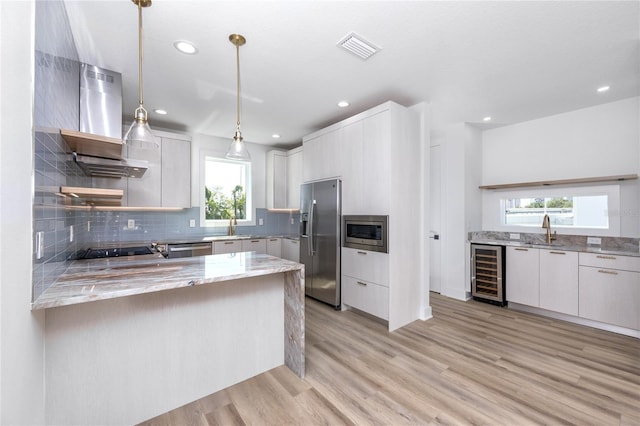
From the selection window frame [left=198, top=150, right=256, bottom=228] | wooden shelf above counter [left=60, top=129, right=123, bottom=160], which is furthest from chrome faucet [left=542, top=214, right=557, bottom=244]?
wooden shelf above counter [left=60, top=129, right=123, bottom=160]

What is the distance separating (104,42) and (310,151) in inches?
101

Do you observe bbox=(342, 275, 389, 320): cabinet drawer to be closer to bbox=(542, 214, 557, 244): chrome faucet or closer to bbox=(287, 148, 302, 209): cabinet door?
bbox=(287, 148, 302, 209): cabinet door

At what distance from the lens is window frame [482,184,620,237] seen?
11.0ft

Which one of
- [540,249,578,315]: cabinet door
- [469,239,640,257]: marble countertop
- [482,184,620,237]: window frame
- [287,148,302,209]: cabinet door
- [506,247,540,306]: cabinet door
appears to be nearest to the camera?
[469,239,640,257]: marble countertop

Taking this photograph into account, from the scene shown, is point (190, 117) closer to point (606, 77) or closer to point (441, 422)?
point (441, 422)

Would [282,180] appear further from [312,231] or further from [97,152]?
[97,152]

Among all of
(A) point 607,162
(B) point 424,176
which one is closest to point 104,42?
(B) point 424,176

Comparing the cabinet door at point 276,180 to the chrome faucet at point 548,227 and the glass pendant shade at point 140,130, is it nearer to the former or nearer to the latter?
the glass pendant shade at point 140,130

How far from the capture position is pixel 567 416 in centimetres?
173

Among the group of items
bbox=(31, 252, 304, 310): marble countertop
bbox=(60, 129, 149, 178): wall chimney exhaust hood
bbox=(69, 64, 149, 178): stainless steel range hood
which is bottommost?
bbox=(31, 252, 304, 310): marble countertop

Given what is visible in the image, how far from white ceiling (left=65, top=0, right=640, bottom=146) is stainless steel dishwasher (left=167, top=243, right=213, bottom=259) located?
6.01 feet

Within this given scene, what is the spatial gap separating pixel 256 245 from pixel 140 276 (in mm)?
2933

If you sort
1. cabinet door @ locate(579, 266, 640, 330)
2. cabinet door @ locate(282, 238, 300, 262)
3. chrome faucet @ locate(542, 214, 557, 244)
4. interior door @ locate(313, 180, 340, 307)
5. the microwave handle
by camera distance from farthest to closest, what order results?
cabinet door @ locate(282, 238, 300, 262) < the microwave handle < chrome faucet @ locate(542, 214, 557, 244) < interior door @ locate(313, 180, 340, 307) < cabinet door @ locate(579, 266, 640, 330)

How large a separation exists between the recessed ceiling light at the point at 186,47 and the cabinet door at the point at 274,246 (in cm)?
305
